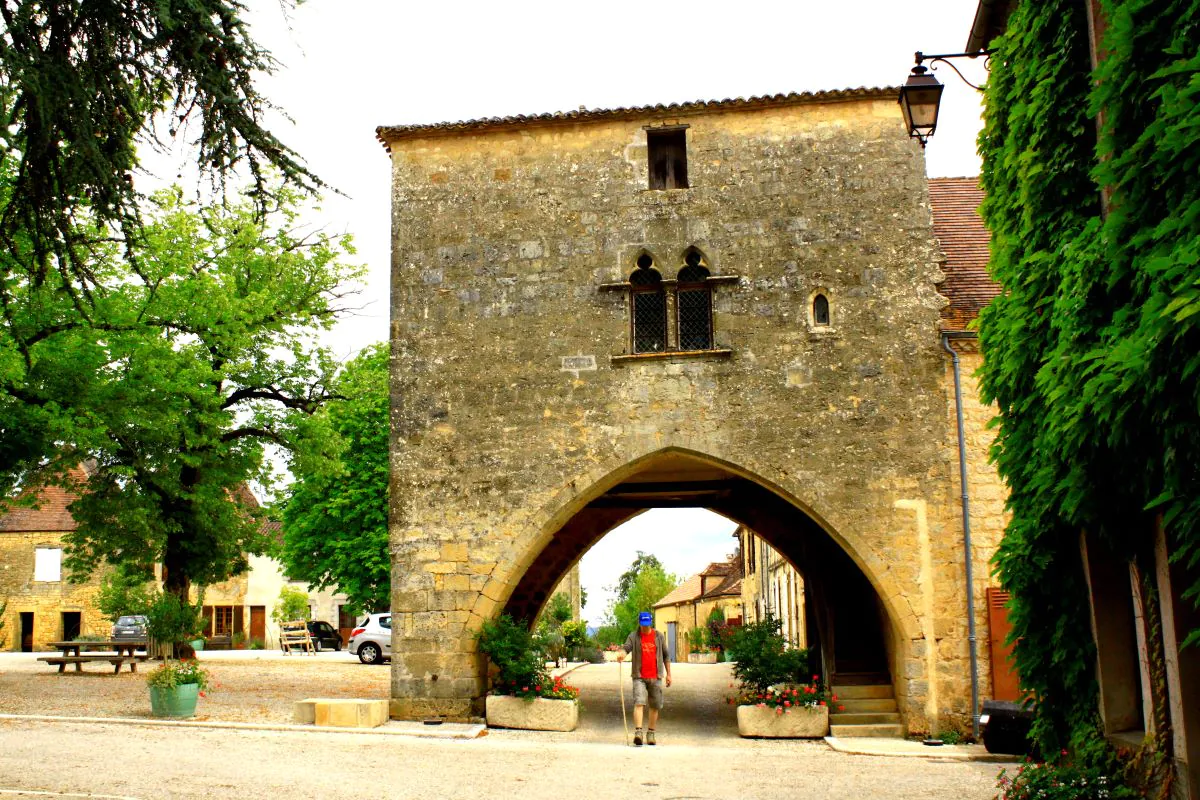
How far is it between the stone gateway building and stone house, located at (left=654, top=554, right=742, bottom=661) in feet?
80.7

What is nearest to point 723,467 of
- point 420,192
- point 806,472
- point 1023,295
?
point 806,472

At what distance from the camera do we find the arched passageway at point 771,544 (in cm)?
1384

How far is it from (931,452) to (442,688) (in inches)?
234

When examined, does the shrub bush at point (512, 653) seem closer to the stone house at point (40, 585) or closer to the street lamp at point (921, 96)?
the street lamp at point (921, 96)

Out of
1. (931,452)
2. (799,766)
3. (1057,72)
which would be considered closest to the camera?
(1057,72)

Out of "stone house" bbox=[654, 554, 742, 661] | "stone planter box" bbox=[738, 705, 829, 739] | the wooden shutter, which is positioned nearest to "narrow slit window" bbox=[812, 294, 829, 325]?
the wooden shutter

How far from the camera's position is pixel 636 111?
12.8 meters

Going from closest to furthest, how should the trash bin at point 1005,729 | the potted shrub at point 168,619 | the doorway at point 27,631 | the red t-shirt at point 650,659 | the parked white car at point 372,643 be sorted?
the trash bin at point 1005,729, the red t-shirt at point 650,659, the potted shrub at point 168,619, the parked white car at point 372,643, the doorway at point 27,631

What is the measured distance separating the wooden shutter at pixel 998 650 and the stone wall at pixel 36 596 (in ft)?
99.0

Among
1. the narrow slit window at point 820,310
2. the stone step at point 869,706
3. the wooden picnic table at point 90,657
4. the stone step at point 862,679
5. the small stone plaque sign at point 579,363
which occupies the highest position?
the narrow slit window at point 820,310

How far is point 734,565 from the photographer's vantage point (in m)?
43.8

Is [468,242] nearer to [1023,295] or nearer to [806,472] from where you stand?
[806,472]

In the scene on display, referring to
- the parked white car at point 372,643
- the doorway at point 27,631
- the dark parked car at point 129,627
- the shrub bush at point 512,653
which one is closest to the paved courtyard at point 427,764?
the shrub bush at point 512,653

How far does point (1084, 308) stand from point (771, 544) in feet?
32.3
